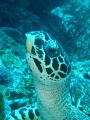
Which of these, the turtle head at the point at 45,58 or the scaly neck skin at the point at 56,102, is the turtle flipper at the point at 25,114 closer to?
the scaly neck skin at the point at 56,102

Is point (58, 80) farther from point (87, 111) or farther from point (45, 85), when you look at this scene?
point (87, 111)

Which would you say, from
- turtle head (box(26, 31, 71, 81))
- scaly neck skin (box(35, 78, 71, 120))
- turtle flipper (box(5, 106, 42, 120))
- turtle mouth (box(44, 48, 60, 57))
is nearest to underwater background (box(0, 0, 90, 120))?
turtle flipper (box(5, 106, 42, 120))

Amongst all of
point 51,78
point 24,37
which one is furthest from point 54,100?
point 24,37

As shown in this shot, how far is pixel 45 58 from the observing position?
195cm

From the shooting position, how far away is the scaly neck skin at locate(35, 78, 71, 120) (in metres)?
Result: 2.14

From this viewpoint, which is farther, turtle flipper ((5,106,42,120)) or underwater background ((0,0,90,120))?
underwater background ((0,0,90,120))

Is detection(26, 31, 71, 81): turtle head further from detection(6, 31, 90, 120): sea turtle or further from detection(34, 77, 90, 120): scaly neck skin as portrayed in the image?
detection(34, 77, 90, 120): scaly neck skin

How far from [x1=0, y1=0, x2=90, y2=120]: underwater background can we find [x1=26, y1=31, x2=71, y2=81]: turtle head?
688 millimetres

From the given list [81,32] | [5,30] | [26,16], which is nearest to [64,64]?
[5,30]

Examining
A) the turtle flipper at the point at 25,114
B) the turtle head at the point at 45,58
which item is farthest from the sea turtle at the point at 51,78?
the turtle flipper at the point at 25,114

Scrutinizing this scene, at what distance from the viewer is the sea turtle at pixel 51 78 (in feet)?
6.33

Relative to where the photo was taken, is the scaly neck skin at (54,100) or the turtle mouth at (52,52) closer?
the turtle mouth at (52,52)

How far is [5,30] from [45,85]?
3.98 m

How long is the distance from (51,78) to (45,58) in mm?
281
